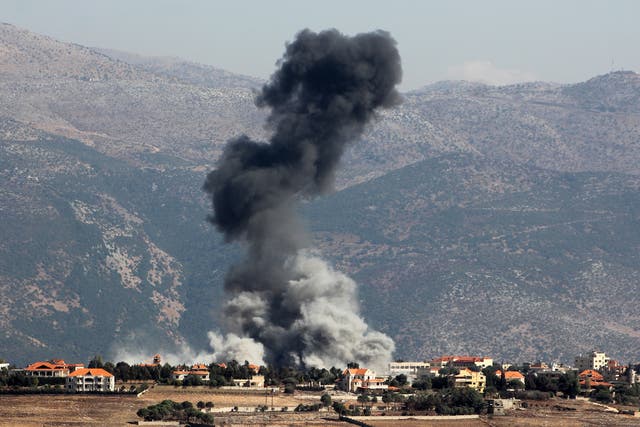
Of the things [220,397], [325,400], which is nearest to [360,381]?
[325,400]

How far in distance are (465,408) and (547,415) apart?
7.00 m

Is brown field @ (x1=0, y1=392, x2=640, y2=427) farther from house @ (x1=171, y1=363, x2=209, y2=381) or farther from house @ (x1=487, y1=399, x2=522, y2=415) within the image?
house @ (x1=171, y1=363, x2=209, y2=381)

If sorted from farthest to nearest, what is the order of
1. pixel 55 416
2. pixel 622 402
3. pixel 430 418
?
pixel 622 402 < pixel 430 418 < pixel 55 416

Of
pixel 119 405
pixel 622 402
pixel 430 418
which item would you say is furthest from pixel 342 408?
pixel 622 402

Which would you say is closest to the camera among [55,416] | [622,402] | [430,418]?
[55,416]

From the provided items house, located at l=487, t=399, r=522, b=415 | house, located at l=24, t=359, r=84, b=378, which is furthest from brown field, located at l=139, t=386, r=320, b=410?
house, located at l=487, t=399, r=522, b=415

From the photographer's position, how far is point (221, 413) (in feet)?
545

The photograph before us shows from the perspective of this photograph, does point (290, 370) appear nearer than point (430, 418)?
No

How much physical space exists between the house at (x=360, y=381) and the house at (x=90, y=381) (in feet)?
74.3

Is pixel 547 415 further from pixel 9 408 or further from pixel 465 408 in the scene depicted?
pixel 9 408

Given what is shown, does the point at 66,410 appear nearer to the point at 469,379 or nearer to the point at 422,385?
the point at 422,385

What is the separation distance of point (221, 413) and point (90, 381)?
1703 cm

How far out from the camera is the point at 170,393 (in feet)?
574

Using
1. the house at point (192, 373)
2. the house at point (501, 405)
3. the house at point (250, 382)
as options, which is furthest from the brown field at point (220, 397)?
the house at point (501, 405)
